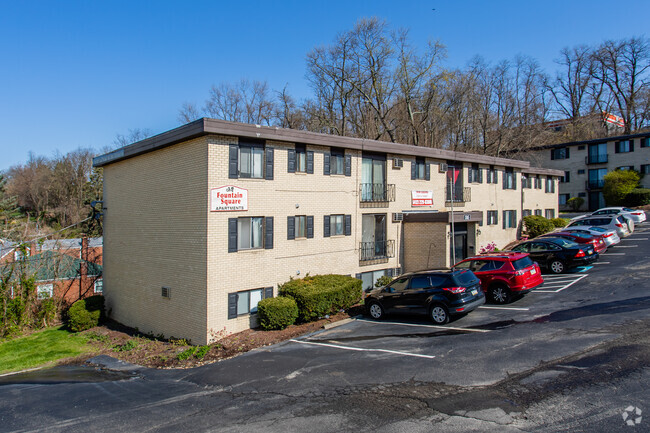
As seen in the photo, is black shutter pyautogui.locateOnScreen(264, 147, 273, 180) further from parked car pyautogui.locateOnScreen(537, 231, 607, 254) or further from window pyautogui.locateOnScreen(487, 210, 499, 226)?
window pyautogui.locateOnScreen(487, 210, 499, 226)

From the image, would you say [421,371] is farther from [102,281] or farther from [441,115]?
[441,115]

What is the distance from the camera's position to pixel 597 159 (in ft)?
156

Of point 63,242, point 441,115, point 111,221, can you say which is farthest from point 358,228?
point 441,115

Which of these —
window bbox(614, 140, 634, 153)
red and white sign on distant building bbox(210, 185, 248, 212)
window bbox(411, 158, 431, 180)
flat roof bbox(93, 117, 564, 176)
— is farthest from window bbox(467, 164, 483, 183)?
window bbox(614, 140, 634, 153)

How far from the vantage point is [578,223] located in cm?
2892

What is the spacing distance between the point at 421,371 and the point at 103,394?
25.7ft

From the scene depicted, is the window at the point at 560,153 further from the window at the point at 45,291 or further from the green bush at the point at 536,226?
the window at the point at 45,291

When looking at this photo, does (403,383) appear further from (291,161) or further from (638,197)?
(638,197)

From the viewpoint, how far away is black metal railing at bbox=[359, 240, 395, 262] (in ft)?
68.5

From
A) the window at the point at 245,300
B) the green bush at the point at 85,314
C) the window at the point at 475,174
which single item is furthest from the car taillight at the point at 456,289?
the green bush at the point at 85,314

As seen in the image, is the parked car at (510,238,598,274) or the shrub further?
the shrub

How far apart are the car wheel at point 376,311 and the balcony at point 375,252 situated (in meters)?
4.56

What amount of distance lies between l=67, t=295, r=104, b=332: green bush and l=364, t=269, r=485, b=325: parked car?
14580mm

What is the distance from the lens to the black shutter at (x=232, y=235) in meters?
15.8
